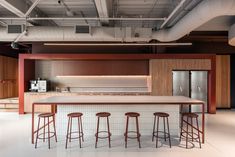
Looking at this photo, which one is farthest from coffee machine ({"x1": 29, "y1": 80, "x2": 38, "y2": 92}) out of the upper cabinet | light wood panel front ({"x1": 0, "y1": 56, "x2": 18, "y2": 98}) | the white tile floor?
the white tile floor

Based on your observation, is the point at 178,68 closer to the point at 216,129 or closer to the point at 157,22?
the point at 157,22

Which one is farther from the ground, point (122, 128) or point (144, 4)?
point (144, 4)

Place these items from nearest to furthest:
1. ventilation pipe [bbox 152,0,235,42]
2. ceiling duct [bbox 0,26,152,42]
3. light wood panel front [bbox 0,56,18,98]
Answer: ventilation pipe [bbox 152,0,235,42] → ceiling duct [bbox 0,26,152,42] → light wood panel front [bbox 0,56,18,98]

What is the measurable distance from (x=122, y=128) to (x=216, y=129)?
283 centimetres

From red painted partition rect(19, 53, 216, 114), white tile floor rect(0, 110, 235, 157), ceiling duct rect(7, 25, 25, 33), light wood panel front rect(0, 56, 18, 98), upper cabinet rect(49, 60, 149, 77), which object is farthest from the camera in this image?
light wood panel front rect(0, 56, 18, 98)

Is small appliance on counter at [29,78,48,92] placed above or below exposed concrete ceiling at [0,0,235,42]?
below

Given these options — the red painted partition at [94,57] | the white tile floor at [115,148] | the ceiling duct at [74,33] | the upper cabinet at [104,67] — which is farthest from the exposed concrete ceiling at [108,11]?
the white tile floor at [115,148]

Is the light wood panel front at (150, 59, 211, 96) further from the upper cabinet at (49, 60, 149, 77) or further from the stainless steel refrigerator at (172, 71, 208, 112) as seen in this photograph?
the upper cabinet at (49, 60, 149, 77)

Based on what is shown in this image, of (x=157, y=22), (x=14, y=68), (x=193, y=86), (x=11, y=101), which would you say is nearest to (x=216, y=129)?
(x=193, y=86)

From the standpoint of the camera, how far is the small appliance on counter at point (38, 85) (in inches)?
292

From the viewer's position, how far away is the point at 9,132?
4.95 meters

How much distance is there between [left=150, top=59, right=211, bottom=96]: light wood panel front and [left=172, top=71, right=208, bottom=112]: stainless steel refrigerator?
0.71ft

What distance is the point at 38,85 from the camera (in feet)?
24.3

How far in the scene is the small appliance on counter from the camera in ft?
24.3
